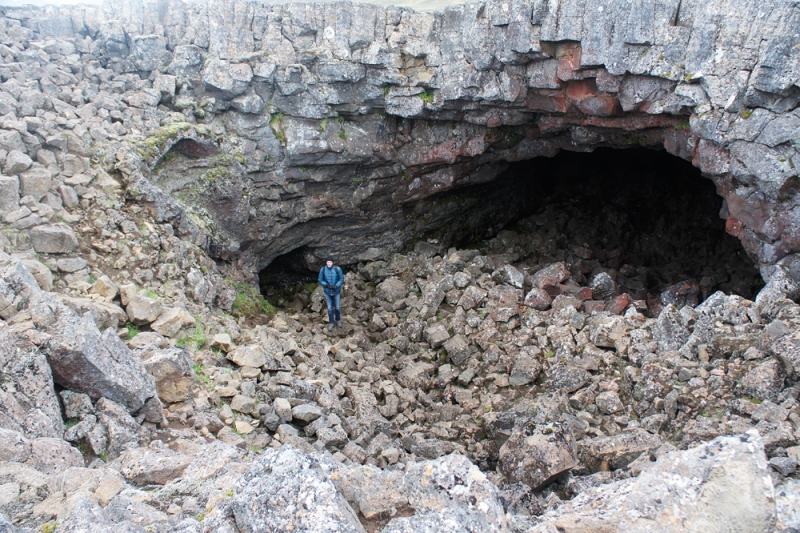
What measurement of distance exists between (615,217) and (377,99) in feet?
25.8

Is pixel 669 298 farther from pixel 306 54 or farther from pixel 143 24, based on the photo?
pixel 143 24

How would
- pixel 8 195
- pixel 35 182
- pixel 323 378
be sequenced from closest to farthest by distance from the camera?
1. pixel 8 195
2. pixel 35 182
3. pixel 323 378

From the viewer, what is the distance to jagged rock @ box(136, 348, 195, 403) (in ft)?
20.7

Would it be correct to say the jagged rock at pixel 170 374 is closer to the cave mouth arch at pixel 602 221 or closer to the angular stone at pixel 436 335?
the angular stone at pixel 436 335

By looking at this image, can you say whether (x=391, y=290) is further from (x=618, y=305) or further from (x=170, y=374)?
(x=170, y=374)

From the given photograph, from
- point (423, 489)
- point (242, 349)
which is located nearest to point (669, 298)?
point (242, 349)

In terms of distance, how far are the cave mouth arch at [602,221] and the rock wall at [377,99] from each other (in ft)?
4.87

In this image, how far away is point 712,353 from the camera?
7.38 metres

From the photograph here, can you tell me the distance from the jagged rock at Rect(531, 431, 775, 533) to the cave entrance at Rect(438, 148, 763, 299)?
33.1 feet

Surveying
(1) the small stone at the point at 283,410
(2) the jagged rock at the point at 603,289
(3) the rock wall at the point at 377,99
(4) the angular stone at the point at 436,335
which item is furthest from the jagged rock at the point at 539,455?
(2) the jagged rock at the point at 603,289

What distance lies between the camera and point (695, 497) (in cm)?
307

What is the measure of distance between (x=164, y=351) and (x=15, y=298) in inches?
63.1

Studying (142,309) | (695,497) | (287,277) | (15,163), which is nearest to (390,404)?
(142,309)

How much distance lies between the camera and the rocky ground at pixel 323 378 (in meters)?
3.51
